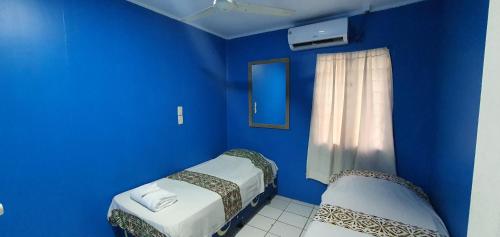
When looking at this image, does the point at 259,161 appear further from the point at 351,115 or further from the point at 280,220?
the point at 351,115

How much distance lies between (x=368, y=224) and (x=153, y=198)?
1.59 meters

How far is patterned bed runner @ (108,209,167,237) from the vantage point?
1.49m

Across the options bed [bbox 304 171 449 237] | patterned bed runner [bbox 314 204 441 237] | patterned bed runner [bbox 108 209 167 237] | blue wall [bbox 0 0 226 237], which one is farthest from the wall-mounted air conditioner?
patterned bed runner [bbox 108 209 167 237]

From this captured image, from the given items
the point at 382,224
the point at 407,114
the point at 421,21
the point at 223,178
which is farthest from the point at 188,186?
the point at 421,21

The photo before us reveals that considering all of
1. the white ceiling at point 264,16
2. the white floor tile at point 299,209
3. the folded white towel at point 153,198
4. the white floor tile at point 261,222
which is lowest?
the white floor tile at point 261,222

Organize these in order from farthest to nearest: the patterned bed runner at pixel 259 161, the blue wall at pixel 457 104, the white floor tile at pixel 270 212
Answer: the patterned bed runner at pixel 259 161
the white floor tile at pixel 270 212
the blue wall at pixel 457 104

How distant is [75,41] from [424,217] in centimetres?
285

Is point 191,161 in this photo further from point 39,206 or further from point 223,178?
point 39,206

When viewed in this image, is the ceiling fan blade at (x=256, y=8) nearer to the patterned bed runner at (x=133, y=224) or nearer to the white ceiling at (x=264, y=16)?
the white ceiling at (x=264, y=16)

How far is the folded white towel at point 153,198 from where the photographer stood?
1.60 meters

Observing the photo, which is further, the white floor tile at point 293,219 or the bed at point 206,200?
the white floor tile at point 293,219

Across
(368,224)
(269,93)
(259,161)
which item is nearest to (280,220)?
(259,161)

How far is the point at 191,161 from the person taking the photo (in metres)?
2.62

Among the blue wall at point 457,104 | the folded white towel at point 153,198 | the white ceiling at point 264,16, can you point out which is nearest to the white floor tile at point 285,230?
the folded white towel at point 153,198
